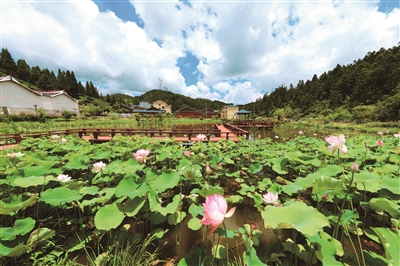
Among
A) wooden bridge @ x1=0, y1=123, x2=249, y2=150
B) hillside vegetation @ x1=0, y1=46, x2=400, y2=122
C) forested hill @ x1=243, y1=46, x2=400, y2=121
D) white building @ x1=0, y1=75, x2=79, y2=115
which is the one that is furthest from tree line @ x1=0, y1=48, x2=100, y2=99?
forested hill @ x1=243, y1=46, x2=400, y2=121

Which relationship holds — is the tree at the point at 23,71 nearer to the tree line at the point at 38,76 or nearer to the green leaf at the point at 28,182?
the tree line at the point at 38,76

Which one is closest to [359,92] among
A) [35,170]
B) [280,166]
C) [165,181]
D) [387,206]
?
[280,166]

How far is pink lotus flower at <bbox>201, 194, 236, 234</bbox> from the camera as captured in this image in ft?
2.32

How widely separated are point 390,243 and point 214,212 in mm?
929

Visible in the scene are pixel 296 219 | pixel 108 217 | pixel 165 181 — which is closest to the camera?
pixel 296 219

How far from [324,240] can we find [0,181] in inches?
110

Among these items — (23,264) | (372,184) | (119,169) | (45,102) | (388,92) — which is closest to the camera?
(23,264)

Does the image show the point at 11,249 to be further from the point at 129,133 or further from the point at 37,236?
the point at 129,133

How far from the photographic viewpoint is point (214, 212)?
2.35 feet

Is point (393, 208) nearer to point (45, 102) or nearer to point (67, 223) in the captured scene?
point (67, 223)

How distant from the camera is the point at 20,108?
20.3m

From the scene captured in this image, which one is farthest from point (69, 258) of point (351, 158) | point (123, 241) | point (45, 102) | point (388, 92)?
point (388, 92)

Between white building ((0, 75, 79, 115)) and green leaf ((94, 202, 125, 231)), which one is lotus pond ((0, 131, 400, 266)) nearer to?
green leaf ((94, 202, 125, 231))

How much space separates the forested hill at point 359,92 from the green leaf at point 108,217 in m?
27.2
